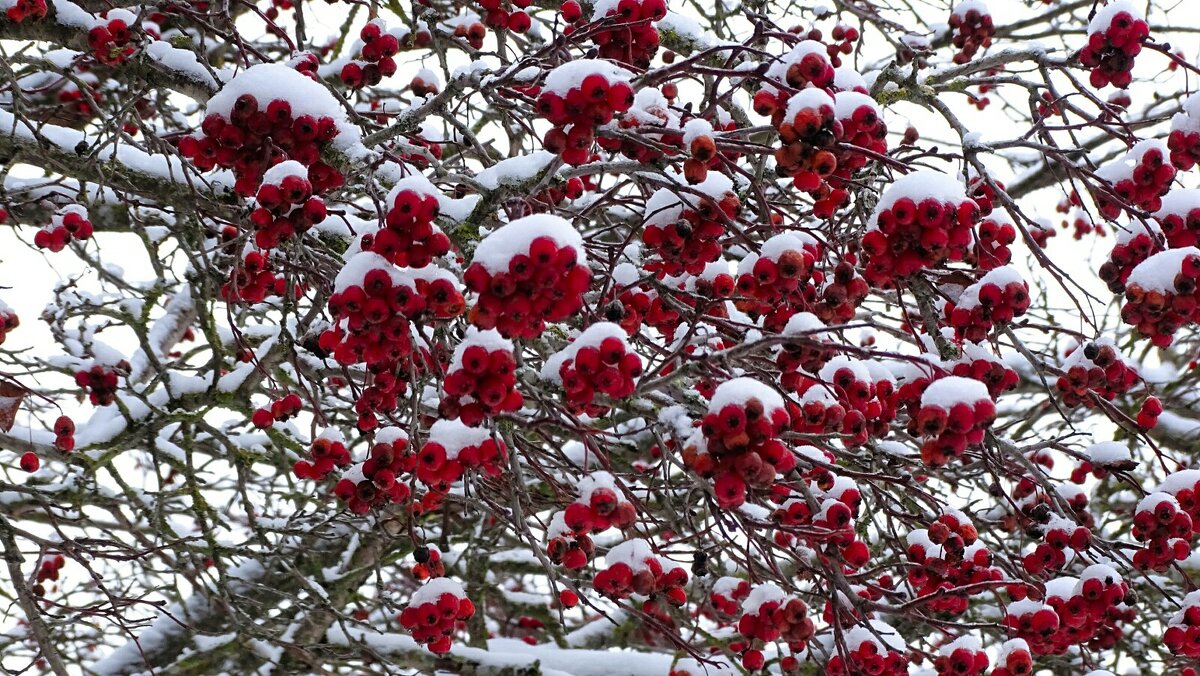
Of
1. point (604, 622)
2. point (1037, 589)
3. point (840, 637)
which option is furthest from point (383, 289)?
point (604, 622)

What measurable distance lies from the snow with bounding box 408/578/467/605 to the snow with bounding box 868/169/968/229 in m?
1.57

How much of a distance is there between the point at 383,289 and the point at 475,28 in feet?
7.48

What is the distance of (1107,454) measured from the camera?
2836 mm

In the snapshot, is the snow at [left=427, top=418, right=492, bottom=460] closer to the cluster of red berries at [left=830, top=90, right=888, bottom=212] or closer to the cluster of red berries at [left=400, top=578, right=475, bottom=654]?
the cluster of red berries at [left=400, top=578, right=475, bottom=654]

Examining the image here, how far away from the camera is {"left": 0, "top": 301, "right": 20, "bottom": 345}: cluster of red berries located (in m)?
4.18

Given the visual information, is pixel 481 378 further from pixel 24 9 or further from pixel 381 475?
pixel 24 9

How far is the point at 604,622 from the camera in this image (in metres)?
5.93

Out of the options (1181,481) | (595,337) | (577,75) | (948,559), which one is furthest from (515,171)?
(1181,481)

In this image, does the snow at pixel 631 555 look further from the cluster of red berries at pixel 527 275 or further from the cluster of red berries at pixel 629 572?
the cluster of red berries at pixel 527 275

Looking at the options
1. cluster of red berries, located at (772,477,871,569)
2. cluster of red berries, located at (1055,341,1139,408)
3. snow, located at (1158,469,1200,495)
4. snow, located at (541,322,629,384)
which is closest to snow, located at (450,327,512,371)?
snow, located at (541,322,629,384)

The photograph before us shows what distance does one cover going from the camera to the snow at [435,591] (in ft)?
8.82

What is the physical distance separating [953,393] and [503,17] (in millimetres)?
2186

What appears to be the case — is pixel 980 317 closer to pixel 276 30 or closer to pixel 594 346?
pixel 594 346

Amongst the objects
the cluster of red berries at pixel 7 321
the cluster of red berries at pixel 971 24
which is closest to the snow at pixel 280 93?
the cluster of red berries at pixel 7 321
